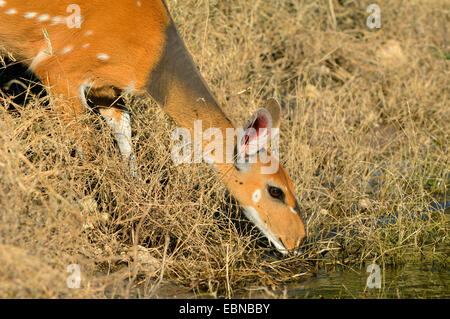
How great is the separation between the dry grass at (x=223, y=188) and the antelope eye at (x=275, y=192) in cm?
33

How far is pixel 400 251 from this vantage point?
16.8 ft

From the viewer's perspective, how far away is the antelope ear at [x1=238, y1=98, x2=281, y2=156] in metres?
4.58

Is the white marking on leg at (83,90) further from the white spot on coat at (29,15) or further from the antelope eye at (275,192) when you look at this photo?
the antelope eye at (275,192)

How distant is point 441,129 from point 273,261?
9.70 feet

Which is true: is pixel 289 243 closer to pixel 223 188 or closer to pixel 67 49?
pixel 223 188

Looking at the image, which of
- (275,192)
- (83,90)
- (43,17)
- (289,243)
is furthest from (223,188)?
(43,17)

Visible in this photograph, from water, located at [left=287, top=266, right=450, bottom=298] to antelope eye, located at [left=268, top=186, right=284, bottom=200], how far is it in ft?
1.99

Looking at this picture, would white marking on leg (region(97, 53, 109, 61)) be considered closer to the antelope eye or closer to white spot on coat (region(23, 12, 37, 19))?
→ white spot on coat (region(23, 12, 37, 19))

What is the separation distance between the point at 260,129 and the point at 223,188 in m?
0.69

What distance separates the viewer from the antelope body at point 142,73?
15.9 ft

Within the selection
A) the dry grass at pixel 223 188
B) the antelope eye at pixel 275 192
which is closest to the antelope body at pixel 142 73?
the antelope eye at pixel 275 192

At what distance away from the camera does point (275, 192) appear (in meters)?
4.83

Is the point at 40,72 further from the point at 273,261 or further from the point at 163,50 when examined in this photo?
the point at 273,261

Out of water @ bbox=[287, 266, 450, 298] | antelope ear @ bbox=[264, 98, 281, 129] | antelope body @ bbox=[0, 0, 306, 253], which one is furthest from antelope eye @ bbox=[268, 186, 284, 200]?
water @ bbox=[287, 266, 450, 298]
